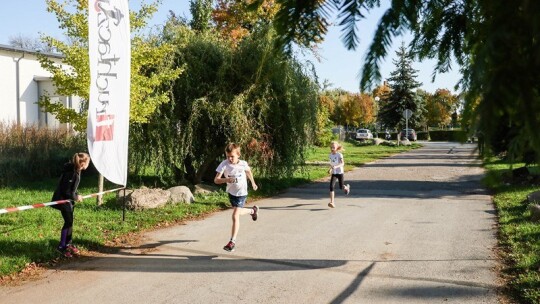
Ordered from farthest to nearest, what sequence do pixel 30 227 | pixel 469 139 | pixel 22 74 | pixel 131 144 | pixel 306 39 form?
pixel 22 74, pixel 131 144, pixel 30 227, pixel 306 39, pixel 469 139

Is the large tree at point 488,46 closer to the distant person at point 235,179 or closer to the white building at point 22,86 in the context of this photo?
the distant person at point 235,179

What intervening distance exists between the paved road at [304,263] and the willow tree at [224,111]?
127 inches

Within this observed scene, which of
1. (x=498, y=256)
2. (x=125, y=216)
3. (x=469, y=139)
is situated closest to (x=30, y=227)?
(x=125, y=216)

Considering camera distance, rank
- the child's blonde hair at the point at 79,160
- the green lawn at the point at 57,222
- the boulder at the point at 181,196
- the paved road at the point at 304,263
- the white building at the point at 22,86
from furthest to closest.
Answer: the white building at the point at 22,86 < the boulder at the point at 181,196 < the child's blonde hair at the point at 79,160 < the green lawn at the point at 57,222 < the paved road at the point at 304,263

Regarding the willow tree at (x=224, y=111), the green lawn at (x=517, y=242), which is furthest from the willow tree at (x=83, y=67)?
the green lawn at (x=517, y=242)

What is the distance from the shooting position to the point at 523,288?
5.20m

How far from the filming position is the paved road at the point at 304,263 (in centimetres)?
523

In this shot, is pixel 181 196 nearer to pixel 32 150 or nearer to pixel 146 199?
pixel 146 199

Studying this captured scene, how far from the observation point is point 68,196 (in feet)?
23.0

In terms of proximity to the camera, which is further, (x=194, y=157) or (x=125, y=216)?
(x=194, y=157)

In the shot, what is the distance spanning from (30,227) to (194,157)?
20.3ft

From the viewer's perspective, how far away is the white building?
2500 centimetres

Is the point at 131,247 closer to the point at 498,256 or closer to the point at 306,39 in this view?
the point at 498,256

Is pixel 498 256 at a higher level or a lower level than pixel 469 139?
lower
